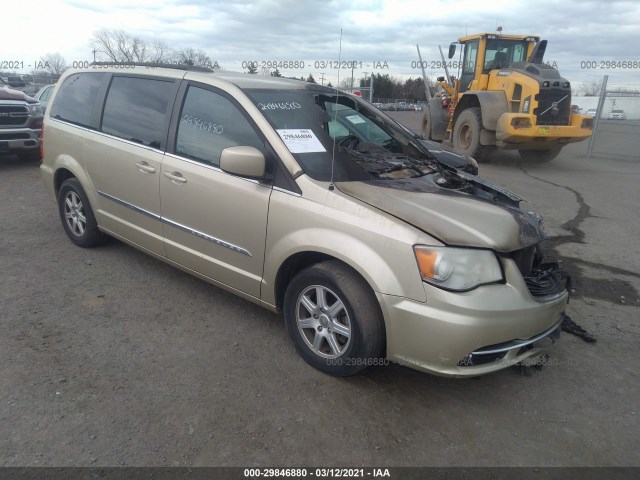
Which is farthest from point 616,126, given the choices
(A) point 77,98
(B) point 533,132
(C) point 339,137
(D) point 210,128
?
(A) point 77,98

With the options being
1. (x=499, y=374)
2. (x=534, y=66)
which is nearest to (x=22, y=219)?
(x=499, y=374)

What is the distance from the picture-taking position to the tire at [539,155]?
1290 centimetres

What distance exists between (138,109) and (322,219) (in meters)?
2.20

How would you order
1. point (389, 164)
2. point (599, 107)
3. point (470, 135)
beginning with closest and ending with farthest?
point (389, 164) → point (470, 135) → point (599, 107)

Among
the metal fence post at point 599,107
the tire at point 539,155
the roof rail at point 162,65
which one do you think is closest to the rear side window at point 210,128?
the roof rail at point 162,65

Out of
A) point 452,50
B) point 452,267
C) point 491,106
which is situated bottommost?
point 452,267

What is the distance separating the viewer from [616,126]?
1566 centimetres

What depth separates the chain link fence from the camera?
48.5ft

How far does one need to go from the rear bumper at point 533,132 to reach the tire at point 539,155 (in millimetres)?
812

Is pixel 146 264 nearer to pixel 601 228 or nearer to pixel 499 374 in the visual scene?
pixel 499 374

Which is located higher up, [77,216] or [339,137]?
[339,137]

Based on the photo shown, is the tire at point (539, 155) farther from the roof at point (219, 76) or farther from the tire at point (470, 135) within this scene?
the roof at point (219, 76)

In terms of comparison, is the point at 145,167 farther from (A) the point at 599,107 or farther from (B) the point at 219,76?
(A) the point at 599,107

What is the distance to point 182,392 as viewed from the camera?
288cm
